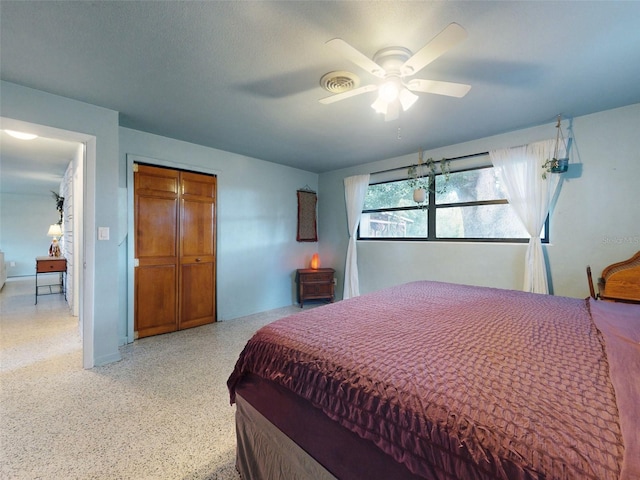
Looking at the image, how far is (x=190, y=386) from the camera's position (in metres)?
2.16

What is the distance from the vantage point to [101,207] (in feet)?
8.25

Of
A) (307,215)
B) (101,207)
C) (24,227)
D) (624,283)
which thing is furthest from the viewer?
(24,227)

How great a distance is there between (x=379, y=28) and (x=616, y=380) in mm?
1827

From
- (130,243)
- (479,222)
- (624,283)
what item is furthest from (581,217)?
(130,243)

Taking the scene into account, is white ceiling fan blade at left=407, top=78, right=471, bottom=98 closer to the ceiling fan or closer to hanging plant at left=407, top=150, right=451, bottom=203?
the ceiling fan

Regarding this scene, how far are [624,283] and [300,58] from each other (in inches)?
120

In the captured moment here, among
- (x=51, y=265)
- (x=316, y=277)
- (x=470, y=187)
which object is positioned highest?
(x=470, y=187)

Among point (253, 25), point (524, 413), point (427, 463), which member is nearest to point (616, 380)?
point (524, 413)

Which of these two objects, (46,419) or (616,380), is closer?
(616,380)

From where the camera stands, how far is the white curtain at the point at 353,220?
429 cm

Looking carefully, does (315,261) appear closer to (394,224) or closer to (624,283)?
(394,224)

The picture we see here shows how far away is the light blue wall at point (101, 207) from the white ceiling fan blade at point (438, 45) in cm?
266

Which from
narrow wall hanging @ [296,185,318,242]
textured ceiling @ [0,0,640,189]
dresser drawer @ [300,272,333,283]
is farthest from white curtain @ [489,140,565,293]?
narrow wall hanging @ [296,185,318,242]

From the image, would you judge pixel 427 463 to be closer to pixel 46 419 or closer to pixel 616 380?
pixel 616 380
